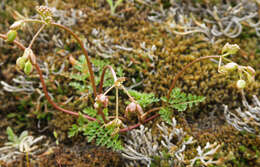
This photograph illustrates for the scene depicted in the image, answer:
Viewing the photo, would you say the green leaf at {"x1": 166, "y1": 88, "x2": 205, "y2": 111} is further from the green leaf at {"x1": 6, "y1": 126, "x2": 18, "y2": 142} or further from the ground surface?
the green leaf at {"x1": 6, "y1": 126, "x2": 18, "y2": 142}

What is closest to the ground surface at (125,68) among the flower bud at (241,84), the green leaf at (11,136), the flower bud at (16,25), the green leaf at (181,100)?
the green leaf at (11,136)

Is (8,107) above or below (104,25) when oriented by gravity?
below

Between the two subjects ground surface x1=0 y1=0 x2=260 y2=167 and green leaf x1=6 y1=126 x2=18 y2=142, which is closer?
ground surface x1=0 y1=0 x2=260 y2=167

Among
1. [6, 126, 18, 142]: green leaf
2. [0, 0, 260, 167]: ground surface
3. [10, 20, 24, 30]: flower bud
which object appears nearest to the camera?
[10, 20, 24, 30]: flower bud

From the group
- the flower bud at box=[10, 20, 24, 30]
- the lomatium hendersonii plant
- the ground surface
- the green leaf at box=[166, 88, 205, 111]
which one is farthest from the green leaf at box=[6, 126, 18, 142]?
the green leaf at box=[166, 88, 205, 111]

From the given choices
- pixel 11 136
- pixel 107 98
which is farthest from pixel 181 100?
pixel 11 136

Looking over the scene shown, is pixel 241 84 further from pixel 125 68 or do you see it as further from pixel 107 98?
pixel 125 68

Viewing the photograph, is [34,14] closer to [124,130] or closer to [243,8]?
[124,130]

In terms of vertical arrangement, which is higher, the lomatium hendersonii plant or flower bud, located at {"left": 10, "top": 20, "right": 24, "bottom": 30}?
flower bud, located at {"left": 10, "top": 20, "right": 24, "bottom": 30}

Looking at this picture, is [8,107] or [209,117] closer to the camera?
[209,117]

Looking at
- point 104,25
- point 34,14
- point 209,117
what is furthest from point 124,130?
point 34,14

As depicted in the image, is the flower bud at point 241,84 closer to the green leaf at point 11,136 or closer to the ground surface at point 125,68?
the ground surface at point 125,68
